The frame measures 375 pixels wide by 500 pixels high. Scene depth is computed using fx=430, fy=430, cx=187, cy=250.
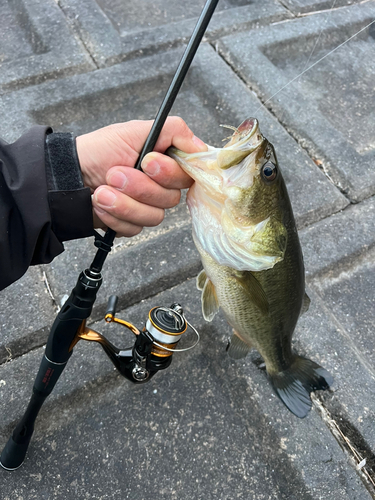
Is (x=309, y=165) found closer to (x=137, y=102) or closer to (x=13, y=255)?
(x=137, y=102)

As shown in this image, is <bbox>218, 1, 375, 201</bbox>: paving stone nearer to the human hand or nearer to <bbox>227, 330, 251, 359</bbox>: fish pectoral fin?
<bbox>227, 330, 251, 359</bbox>: fish pectoral fin

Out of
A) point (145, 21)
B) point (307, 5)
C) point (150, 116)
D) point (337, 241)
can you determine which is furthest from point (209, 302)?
point (307, 5)

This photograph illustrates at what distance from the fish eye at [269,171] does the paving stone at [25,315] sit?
132 cm

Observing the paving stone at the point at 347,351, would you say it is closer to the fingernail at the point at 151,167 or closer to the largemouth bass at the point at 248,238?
the largemouth bass at the point at 248,238

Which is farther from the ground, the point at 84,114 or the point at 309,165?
the point at 309,165

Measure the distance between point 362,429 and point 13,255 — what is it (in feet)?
5.58

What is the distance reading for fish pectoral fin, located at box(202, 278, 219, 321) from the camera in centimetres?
178

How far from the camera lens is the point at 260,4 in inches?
148

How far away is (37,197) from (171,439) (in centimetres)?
125

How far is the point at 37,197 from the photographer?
4.59 feet

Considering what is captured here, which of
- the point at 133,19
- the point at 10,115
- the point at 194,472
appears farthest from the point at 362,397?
the point at 133,19

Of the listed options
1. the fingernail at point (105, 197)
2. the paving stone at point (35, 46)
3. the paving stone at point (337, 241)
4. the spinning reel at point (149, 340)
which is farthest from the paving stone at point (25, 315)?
the paving stone at point (35, 46)

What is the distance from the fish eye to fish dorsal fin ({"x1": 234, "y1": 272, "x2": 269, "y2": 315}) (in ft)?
1.21

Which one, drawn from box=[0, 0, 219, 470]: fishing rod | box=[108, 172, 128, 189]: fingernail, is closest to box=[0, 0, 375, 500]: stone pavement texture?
box=[0, 0, 219, 470]: fishing rod
